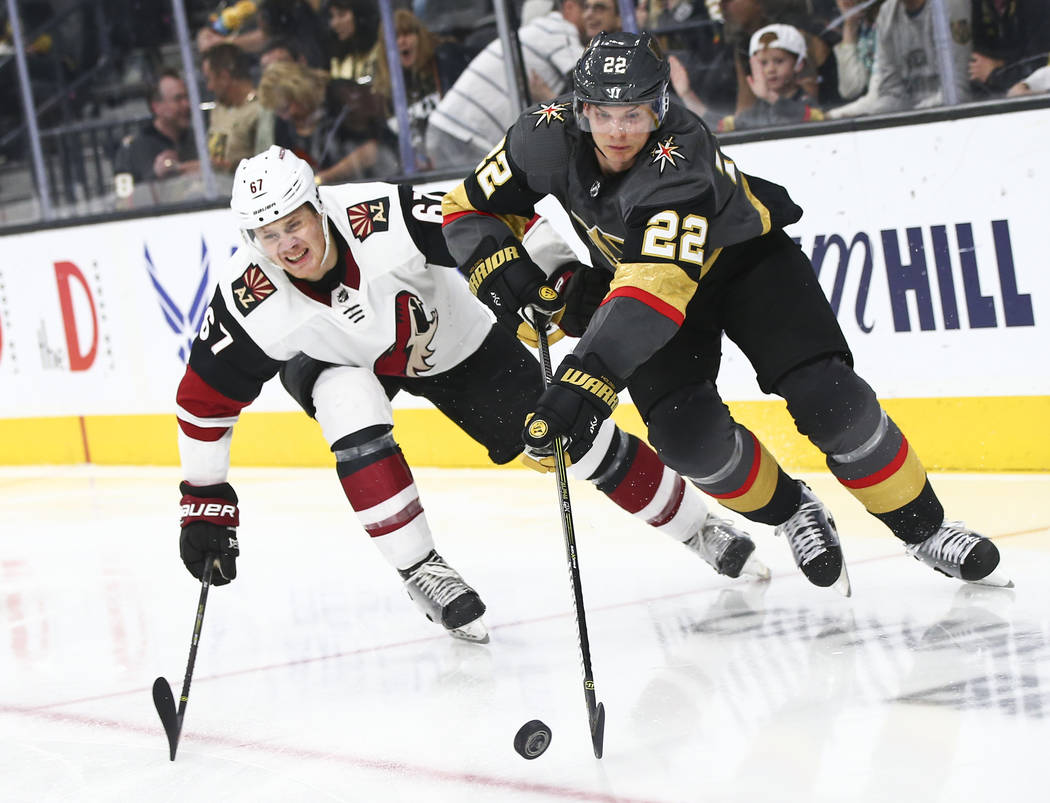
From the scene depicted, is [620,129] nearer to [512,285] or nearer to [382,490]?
[512,285]

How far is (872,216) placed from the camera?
14.0 ft

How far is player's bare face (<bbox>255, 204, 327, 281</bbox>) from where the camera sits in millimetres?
2938

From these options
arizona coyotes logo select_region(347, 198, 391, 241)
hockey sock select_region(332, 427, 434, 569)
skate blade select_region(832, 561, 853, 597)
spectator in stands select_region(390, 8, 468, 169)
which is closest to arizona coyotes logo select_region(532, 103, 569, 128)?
arizona coyotes logo select_region(347, 198, 391, 241)

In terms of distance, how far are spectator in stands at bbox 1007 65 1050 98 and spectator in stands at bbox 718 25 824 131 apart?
2.00 feet

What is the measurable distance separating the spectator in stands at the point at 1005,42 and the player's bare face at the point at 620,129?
5.85ft

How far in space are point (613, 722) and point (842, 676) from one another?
1.38 feet

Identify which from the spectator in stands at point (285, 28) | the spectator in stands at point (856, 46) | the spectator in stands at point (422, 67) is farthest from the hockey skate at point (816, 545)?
the spectator in stands at point (285, 28)

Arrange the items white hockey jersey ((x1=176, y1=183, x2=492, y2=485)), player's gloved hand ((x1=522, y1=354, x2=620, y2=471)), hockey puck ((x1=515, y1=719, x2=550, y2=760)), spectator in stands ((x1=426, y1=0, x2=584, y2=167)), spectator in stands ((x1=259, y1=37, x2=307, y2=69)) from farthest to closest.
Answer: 1. spectator in stands ((x1=259, y1=37, x2=307, y2=69))
2. spectator in stands ((x1=426, y1=0, x2=584, y2=167))
3. white hockey jersey ((x1=176, y1=183, x2=492, y2=485))
4. player's gloved hand ((x1=522, y1=354, x2=620, y2=471))
5. hockey puck ((x1=515, y1=719, x2=550, y2=760))

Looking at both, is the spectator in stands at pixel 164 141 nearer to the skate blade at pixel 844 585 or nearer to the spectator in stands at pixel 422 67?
the spectator in stands at pixel 422 67

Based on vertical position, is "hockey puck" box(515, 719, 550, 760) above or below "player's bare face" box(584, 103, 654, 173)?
below

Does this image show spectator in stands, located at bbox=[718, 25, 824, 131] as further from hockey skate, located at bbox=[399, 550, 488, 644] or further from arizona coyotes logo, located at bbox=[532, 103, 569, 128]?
hockey skate, located at bbox=[399, 550, 488, 644]

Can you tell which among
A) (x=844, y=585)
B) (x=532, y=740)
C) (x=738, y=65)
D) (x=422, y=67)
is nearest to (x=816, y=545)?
(x=844, y=585)

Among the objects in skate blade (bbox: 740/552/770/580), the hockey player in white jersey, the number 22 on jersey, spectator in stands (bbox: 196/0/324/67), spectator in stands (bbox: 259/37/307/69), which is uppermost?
spectator in stands (bbox: 196/0/324/67)

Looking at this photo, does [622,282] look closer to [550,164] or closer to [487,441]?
[550,164]
